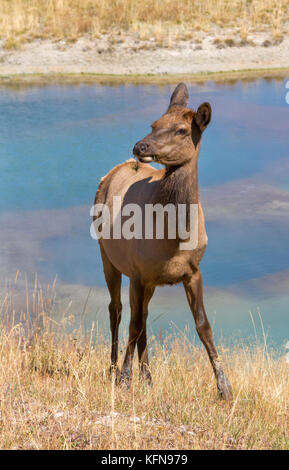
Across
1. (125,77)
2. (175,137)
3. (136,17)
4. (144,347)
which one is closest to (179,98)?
(175,137)

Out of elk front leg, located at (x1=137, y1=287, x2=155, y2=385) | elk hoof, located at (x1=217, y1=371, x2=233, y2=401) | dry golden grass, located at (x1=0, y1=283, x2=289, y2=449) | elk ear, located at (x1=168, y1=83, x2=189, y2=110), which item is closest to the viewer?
dry golden grass, located at (x1=0, y1=283, x2=289, y2=449)

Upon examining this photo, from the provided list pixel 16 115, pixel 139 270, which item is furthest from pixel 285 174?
pixel 139 270

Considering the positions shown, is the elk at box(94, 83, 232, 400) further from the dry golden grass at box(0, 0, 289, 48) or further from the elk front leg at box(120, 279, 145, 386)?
the dry golden grass at box(0, 0, 289, 48)

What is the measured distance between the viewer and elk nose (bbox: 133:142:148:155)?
4.59m

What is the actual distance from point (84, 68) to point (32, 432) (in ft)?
60.4

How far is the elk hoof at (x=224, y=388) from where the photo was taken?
17.4 ft

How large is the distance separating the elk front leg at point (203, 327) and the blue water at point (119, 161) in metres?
2.50

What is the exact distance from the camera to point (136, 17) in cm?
2561

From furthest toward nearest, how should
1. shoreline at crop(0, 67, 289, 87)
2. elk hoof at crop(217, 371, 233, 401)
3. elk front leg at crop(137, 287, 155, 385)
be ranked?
1. shoreline at crop(0, 67, 289, 87)
2. elk front leg at crop(137, 287, 155, 385)
3. elk hoof at crop(217, 371, 233, 401)

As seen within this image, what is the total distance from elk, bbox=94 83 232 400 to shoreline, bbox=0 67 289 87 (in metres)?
15.0

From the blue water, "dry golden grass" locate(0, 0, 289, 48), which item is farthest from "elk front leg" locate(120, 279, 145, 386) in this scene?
"dry golden grass" locate(0, 0, 289, 48)

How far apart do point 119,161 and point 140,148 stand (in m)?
9.26

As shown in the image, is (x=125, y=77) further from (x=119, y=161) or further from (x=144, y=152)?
(x=144, y=152)
